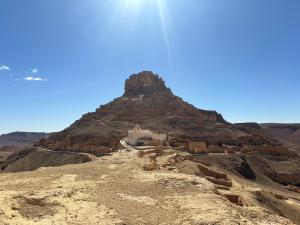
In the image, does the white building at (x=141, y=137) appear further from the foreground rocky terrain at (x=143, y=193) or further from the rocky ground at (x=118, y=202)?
the rocky ground at (x=118, y=202)

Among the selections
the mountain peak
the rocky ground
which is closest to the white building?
the rocky ground

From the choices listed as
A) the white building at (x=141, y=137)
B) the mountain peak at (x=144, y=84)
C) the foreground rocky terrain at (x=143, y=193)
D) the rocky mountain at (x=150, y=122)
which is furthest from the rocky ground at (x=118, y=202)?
the mountain peak at (x=144, y=84)

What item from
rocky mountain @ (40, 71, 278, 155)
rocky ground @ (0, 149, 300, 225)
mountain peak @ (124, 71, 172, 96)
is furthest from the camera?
mountain peak @ (124, 71, 172, 96)

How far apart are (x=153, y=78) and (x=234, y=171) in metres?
74.3

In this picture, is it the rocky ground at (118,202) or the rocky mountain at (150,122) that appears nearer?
the rocky ground at (118,202)

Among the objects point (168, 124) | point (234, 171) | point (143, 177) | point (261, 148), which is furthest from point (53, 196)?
point (168, 124)

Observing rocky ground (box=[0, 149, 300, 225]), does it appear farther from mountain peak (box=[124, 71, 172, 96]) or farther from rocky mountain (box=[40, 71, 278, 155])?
mountain peak (box=[124, 71, 172, 96])

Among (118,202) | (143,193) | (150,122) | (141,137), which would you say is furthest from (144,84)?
(118,202)

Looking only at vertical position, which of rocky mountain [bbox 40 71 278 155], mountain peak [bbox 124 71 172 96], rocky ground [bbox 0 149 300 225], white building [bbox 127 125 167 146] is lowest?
rocky ground [bbox 0 149 300 225]

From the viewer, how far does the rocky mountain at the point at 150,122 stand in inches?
3142

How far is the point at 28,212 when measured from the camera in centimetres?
1484

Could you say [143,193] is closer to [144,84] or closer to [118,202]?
[118,202]

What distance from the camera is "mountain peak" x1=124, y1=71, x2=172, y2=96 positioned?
408ft

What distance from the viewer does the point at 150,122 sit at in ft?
315
